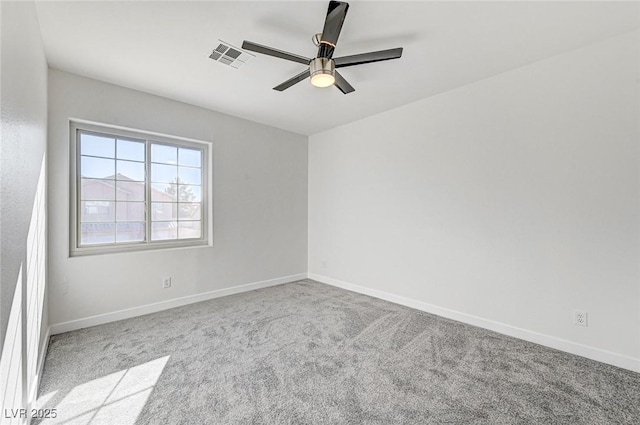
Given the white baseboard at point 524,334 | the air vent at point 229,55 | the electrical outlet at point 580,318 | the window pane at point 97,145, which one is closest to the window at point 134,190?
the window pane at point 97,145

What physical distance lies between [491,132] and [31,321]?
4.11 m

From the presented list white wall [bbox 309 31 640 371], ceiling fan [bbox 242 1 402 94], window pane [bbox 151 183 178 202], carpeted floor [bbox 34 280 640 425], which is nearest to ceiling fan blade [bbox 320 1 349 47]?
ceiling fan [bbox 242 1 402 94]

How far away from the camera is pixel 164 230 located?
3666 mm

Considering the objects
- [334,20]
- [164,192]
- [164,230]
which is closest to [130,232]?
[164,230]

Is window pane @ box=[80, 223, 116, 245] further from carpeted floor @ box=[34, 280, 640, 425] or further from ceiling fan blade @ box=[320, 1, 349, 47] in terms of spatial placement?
ceiling fan blade @ box=[320, 1, 349, 47]

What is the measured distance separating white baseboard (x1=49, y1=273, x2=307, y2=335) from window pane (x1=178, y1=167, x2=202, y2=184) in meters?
1.52

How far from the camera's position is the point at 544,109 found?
267 centimetres

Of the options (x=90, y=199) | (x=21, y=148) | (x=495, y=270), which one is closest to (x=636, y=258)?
(x=495, y=270)

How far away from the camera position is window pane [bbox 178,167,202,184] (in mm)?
3822

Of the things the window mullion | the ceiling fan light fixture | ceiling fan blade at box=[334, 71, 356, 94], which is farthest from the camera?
the window mullion

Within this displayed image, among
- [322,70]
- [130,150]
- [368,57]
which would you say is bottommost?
[130,150]

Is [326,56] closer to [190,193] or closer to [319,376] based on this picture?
[319,376]

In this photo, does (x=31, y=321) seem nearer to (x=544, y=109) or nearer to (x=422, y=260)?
(x=422, y=260)

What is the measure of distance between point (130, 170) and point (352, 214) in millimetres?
2967
